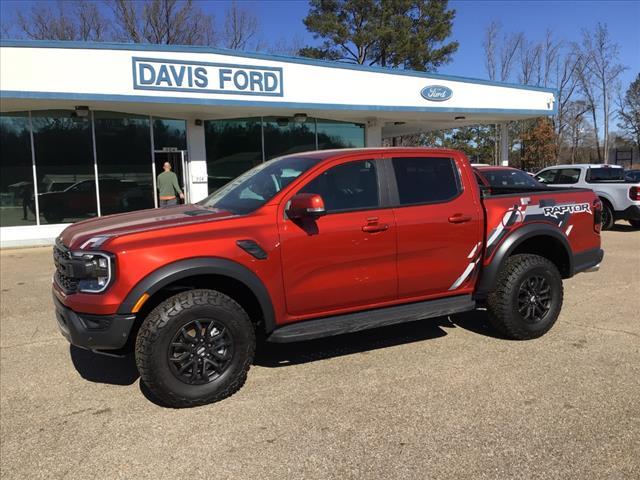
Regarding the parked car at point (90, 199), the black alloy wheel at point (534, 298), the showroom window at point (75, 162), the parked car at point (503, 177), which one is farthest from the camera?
the parked car at point (90, 199)

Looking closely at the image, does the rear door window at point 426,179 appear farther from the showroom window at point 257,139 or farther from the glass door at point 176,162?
the showroom window at point 257,139

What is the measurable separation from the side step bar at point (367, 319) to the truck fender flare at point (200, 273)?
0.19 meters

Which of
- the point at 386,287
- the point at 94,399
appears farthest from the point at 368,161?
the point at 94,399

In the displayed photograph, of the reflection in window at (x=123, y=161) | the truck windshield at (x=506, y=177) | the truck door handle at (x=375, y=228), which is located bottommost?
the truck door handle at (x=375, y=228)

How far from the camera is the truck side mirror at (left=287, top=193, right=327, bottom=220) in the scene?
12.2ft

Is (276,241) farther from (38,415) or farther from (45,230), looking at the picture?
(45,230)

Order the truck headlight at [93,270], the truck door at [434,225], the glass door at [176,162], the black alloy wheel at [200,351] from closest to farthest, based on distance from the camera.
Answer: the truck headlight at [93,270], the black alloy wheel at [200,351], the truck door at [434,225], the glass door at [176,162]

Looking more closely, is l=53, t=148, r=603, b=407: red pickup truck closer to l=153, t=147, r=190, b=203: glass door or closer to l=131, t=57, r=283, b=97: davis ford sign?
l=131, t=57, r=283, b=97: davis ford sign

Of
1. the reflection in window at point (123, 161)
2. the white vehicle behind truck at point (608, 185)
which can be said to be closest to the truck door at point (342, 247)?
the white vehicle behind truck at point (608, 185)

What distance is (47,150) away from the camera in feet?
41.7

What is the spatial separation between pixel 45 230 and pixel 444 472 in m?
12.4

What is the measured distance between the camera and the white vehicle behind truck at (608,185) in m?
12.3

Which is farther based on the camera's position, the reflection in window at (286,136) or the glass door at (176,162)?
the reflection in window at (286,136)

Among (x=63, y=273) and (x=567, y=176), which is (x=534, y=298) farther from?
(x=567, y=176)
